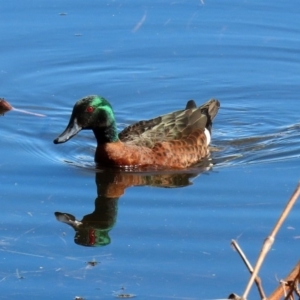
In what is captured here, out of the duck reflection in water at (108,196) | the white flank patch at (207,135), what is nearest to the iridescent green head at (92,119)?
the duck reflection in water at (108,196)

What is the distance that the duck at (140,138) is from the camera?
10773 mm

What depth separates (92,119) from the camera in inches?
425

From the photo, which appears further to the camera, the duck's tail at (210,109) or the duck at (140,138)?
the duck's tail at (210,109)

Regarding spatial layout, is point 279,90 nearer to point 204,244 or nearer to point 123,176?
point 123,176

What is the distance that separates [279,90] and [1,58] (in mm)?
3855

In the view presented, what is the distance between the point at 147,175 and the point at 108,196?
0.85 meters

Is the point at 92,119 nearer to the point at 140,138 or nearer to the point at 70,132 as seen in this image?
the point at 70,132

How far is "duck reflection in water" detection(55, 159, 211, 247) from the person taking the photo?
29.0 ft

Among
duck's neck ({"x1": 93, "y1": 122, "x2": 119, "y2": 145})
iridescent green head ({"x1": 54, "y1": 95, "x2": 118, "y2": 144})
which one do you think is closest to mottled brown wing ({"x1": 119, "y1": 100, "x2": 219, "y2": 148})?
duck's neck ({"x1": 93, "y1": 122, "x2": 119, "y2": 145})

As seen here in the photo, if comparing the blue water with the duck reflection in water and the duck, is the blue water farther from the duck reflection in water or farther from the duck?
the duck

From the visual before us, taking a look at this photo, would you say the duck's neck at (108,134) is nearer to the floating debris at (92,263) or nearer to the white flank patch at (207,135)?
the white flank patch at (207,135)

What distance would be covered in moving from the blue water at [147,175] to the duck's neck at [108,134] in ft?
1.15

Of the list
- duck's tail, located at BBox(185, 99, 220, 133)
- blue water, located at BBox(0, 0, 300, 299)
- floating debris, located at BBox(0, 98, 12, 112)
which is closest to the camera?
blue water, located at BBox(0, 0, 300, 299)

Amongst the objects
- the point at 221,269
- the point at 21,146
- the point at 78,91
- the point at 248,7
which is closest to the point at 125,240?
the point at 221,269
